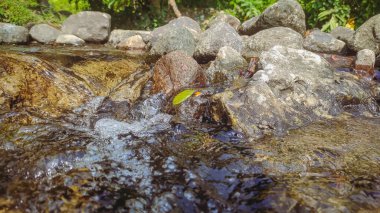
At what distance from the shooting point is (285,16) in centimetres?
650

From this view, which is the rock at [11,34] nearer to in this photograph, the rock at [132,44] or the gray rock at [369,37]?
the rock at [132,44]

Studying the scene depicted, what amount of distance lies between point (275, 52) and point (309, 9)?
446 centimetres

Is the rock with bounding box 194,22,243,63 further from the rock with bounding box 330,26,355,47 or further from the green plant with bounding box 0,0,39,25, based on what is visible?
the green plant with bounding box 0,0,39,25

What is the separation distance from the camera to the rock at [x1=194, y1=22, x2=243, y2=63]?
5.68 meters

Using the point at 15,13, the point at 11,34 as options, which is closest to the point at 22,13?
the point at 15,13

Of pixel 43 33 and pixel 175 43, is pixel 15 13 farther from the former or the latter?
pixel 175 43

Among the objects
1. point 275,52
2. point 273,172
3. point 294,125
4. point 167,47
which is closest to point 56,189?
point 273,172

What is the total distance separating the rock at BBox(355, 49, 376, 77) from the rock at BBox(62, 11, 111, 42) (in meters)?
6.08

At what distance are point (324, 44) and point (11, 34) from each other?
281 inches

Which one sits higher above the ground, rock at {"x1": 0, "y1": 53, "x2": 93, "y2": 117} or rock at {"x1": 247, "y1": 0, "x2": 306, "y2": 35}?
rock at {"x1": 247, "y1": 0, "x2": 306, "y2": 35}


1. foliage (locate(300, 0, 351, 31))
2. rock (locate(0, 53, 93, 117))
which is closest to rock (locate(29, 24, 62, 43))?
rock (locate(0, 53, 93, 117))

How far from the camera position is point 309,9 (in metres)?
8.18

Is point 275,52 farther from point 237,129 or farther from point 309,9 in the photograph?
point 309,9

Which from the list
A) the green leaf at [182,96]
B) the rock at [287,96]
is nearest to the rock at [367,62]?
the rock at [287,96]
